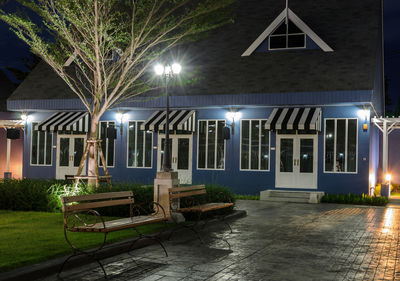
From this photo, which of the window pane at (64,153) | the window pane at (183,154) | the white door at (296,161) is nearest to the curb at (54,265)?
the white door at (296,161)

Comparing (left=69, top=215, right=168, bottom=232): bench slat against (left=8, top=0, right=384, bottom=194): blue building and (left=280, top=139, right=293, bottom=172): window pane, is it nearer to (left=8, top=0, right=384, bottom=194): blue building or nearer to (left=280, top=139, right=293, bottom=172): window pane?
(left=8, top=0, right=384, bottom=194): blue building

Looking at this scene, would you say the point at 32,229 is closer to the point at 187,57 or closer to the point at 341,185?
the point at 341,185

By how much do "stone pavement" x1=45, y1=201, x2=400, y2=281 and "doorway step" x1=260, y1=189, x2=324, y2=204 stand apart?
5266mm

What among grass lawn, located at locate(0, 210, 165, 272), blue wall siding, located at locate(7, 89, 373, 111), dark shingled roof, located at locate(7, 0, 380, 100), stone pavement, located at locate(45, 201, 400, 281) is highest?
dark shingled roof, located at locate(7, 0, 380, 100)

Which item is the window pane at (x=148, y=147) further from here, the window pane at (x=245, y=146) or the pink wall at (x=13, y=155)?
the pink wall at (x=13, y=155)

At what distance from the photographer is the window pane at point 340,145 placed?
19.5 metres

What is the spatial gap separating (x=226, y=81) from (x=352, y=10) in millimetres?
7073

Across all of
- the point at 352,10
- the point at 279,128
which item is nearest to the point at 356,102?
the point at 279,128

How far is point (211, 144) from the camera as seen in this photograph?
21766 mm

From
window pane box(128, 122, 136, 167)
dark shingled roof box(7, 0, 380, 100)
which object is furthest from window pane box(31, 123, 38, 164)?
window pane box(128, 122, 136, 167)

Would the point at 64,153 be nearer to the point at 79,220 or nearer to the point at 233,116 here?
the point at 233,116

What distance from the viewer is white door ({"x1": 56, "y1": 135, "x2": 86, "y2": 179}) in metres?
24.5

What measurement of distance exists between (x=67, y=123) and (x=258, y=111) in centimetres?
916

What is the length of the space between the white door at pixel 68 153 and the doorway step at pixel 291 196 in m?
10.2
